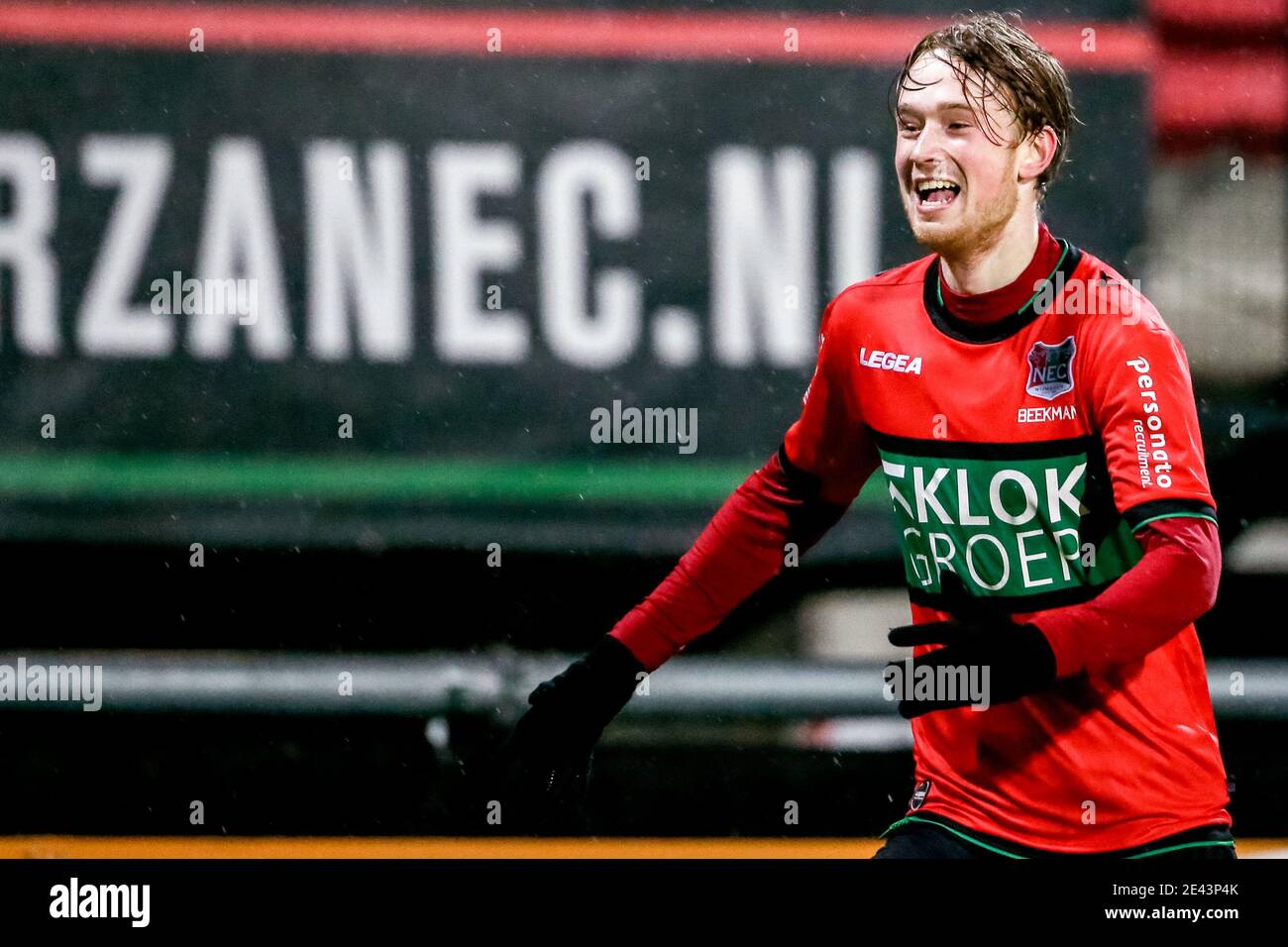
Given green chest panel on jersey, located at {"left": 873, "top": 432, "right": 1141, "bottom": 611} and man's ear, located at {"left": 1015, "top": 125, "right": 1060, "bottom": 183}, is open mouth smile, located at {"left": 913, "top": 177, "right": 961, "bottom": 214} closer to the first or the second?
man's ear, located at {"left": 1015, "top": 125, "right": 1060, "bottom": 183}

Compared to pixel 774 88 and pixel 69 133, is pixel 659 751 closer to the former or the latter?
pixel 774 88

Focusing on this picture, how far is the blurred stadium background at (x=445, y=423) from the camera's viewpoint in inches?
183

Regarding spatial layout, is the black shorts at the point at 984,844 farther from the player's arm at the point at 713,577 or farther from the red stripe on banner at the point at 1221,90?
the red stripe on banner at the point at 1221,90

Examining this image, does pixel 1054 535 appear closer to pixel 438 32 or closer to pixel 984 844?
pixel 984 844

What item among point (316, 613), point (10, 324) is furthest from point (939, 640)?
point (10, 324)

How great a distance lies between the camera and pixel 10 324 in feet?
15.3

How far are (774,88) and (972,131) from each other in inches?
89.6

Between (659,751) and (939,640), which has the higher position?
(939,640)
